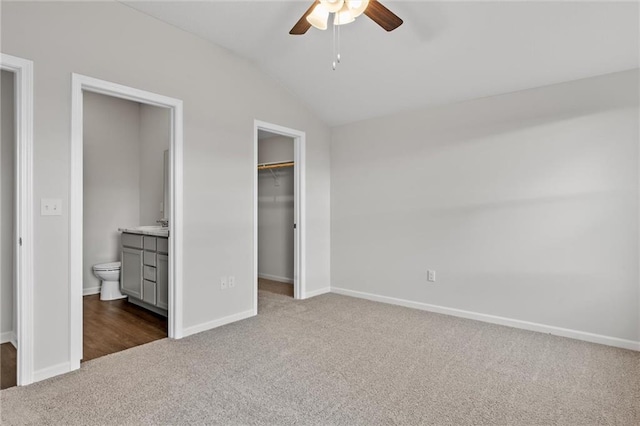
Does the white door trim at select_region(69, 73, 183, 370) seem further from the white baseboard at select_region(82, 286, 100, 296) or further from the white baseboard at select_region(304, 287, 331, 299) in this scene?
the white baseboard at select_region(82, 286, 100, 296)

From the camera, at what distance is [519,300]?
3.34 m

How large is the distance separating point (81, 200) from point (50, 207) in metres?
0.19

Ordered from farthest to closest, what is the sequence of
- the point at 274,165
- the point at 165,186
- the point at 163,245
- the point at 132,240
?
the point at 274,165 < the point at 165,186 < the point at 132,240 < the point at 163,245

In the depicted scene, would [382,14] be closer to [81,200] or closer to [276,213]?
[81,200]

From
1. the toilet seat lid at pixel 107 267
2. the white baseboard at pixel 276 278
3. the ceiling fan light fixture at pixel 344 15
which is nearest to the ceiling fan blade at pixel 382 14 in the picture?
the ceiling fan light fixture at pixel 344 15

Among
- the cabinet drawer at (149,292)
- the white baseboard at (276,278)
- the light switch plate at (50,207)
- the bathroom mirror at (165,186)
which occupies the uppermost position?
the bathroom mirror at (165,186)

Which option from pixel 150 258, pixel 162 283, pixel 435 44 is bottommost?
pixel 162 283

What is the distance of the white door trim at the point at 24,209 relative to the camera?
2238 millimetres

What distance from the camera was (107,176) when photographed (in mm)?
4910

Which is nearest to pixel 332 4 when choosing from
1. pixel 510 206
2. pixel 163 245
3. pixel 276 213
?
pixel 510 206

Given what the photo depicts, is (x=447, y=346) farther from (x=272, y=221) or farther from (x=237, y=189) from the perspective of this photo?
(x=272, y=221)

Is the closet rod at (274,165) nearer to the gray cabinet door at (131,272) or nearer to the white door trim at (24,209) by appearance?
the gray cabinet door at (131,272)

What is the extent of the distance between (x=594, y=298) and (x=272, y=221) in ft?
13.3

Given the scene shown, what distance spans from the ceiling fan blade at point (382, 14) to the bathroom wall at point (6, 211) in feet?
10.1
